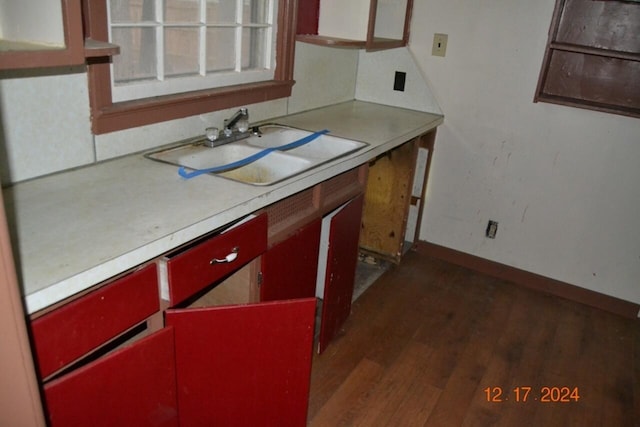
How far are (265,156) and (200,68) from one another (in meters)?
0.41

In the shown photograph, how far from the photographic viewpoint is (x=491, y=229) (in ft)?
9.56

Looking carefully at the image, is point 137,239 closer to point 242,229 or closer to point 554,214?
point 242,229

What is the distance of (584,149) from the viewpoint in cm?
255

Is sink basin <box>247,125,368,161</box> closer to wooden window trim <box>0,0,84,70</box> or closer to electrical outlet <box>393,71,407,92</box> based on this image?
electrical outlet <box>393,71,407,92</box>

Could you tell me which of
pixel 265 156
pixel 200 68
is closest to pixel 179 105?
pixel 200 68

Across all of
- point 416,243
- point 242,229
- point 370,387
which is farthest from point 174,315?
point 416,243

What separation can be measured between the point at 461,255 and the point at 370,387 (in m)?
1.29

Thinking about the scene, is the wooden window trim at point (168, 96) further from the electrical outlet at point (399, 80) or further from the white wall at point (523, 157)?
the white wall at point (523, 157)

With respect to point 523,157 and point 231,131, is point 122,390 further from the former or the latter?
point 523,157

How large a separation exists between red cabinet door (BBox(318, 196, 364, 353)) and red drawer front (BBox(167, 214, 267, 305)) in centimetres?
45

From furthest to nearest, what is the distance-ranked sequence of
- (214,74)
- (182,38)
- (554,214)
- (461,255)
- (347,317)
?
1. (461,255)
2. (554,214)
3. (347,317)
4. (214,74)
5. (182,38)

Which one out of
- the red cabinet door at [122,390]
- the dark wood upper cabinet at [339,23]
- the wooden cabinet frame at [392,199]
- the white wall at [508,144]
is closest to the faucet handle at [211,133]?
the white wall at [508,144]

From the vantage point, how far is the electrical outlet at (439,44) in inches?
107

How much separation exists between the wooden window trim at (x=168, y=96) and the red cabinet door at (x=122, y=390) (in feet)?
2.41
